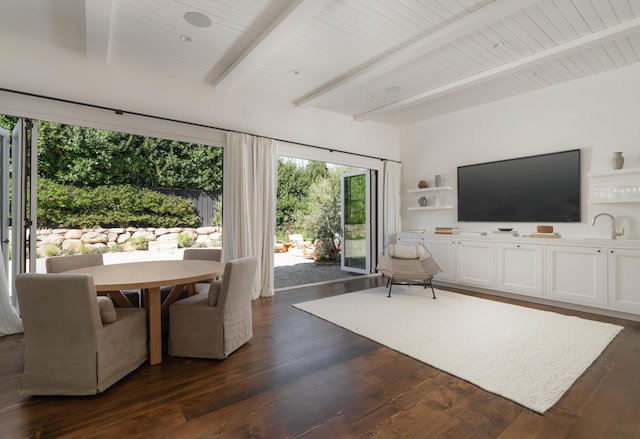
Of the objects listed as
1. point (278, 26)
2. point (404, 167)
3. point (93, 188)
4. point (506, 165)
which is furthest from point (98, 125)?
point (506, 165)

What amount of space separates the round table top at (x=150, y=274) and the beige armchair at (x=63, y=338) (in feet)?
0.70

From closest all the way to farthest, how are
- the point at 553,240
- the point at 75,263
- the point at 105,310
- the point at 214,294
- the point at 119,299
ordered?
the point at 105,310 < the point at 214,294 < the point at 119,299 < the point at 75,263 < the point at 553,240

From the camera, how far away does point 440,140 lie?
5.97 meters

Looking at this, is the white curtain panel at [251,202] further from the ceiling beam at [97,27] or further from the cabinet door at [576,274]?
the cabinet door at [576,274]

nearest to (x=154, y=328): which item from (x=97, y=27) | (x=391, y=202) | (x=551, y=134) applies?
(x=97, y=27)

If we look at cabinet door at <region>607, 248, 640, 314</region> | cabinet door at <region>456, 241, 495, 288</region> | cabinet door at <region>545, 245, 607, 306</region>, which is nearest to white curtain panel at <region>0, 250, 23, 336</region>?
cabinet door at <region>456, 241, 495, 288</region>

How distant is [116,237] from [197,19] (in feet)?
20.5

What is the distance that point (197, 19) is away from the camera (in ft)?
9.71

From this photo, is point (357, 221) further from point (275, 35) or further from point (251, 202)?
point (275, 35)

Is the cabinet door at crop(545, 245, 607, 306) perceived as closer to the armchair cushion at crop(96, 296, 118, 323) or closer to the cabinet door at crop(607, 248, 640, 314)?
the cabinet door at crop(607, 248, 640, 314)

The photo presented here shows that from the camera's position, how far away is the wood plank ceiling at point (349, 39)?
277 centimetres

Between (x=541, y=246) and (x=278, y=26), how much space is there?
419 centimetres

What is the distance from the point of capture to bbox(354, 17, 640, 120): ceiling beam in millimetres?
3031

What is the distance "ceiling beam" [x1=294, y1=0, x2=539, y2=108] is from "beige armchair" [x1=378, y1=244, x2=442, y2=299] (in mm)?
2578
